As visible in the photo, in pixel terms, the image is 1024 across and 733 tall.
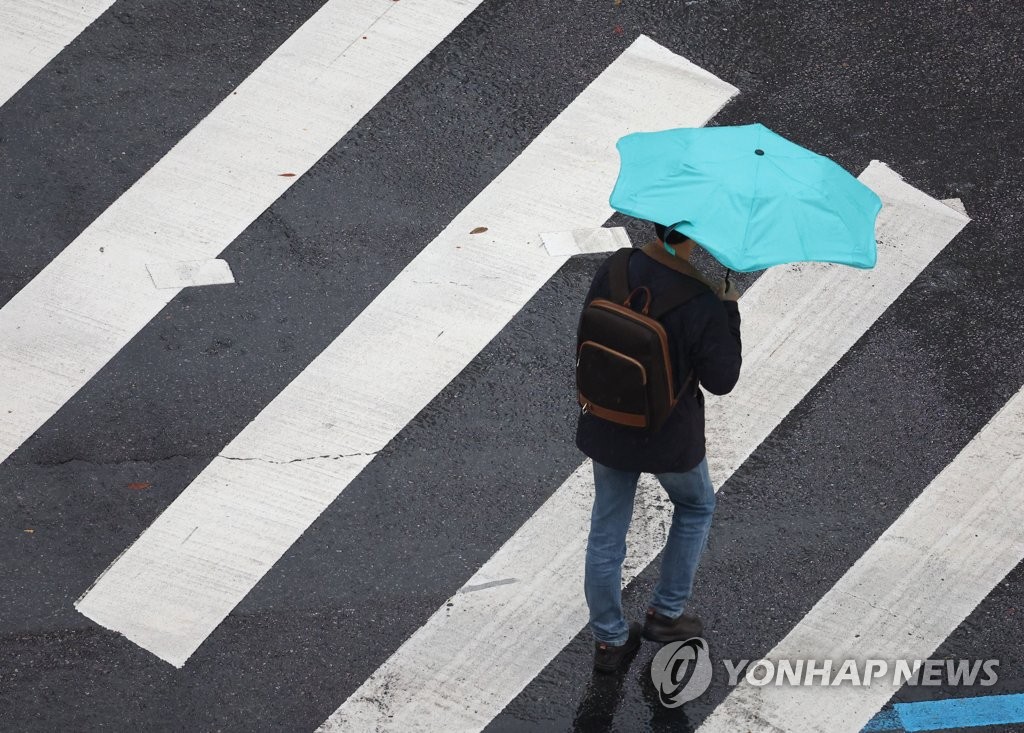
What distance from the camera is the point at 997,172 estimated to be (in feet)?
22.1

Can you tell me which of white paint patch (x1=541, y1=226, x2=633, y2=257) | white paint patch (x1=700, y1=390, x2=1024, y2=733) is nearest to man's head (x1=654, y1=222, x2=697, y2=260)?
white paint patch (x1=700, y1=390, x2=1024, y2=733)

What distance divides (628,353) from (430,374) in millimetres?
1888

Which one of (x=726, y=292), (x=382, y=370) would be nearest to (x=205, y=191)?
(x=382, y=370)

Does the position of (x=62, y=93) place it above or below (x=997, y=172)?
below

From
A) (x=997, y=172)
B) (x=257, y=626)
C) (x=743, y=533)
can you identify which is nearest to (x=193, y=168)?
(x=257, y=626)

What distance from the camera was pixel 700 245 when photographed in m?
4.21

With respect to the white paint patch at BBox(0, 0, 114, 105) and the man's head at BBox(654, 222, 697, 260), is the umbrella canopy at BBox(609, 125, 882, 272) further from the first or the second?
the white paint patch at BBox(0, 0, 114, 105)

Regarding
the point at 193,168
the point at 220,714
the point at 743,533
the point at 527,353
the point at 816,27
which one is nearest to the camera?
the point at 220,714

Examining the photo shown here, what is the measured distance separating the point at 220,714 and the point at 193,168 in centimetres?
286

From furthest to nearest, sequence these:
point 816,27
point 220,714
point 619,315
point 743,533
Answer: point 816,27, point 743,533, point 220,714, point 619,315

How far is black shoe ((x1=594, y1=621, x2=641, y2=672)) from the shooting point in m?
4.90

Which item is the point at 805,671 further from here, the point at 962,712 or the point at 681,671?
the point at 962,712

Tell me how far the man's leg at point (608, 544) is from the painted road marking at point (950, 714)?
1.02m

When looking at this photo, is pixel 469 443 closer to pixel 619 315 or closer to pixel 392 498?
pixel 392 498
